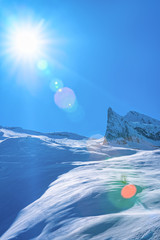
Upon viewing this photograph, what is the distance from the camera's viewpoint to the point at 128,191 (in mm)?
3510

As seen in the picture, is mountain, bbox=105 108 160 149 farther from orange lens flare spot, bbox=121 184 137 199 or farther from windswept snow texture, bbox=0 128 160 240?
orange lens flare spot, bbox=121 184 137 199

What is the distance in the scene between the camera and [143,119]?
249ft

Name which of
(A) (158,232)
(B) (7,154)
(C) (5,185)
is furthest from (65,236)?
(B) (7,154)

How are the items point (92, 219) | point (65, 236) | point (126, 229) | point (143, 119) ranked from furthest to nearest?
point (143, 119) < point (92, 219) < point (65, 236) < point (126, 229)

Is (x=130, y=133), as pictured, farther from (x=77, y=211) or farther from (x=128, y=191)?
(x=77, y=211)

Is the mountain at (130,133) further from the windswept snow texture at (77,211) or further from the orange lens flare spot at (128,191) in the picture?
A: the orange lens flare spot at (128,191)

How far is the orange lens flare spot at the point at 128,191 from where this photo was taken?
3.25m

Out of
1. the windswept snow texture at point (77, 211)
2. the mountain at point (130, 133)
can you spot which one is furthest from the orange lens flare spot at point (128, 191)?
the mountain at point (130, 133)

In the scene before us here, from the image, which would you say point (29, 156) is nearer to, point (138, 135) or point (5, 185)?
point (5, 185)

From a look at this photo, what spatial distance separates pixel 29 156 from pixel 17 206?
5955mm

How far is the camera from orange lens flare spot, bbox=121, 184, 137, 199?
3.25m

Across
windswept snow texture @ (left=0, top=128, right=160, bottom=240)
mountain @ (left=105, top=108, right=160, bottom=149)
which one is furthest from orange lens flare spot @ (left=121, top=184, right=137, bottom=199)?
mountain @ (left=105, top=108, right=160, bottom=149)

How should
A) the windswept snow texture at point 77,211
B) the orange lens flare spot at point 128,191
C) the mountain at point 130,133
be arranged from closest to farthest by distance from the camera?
the windswept snow texture at point 77,211 → the orange lens flare spot at point 128,191 → the mountain at point 130,133

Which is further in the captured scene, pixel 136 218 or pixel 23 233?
pixel 23 233
